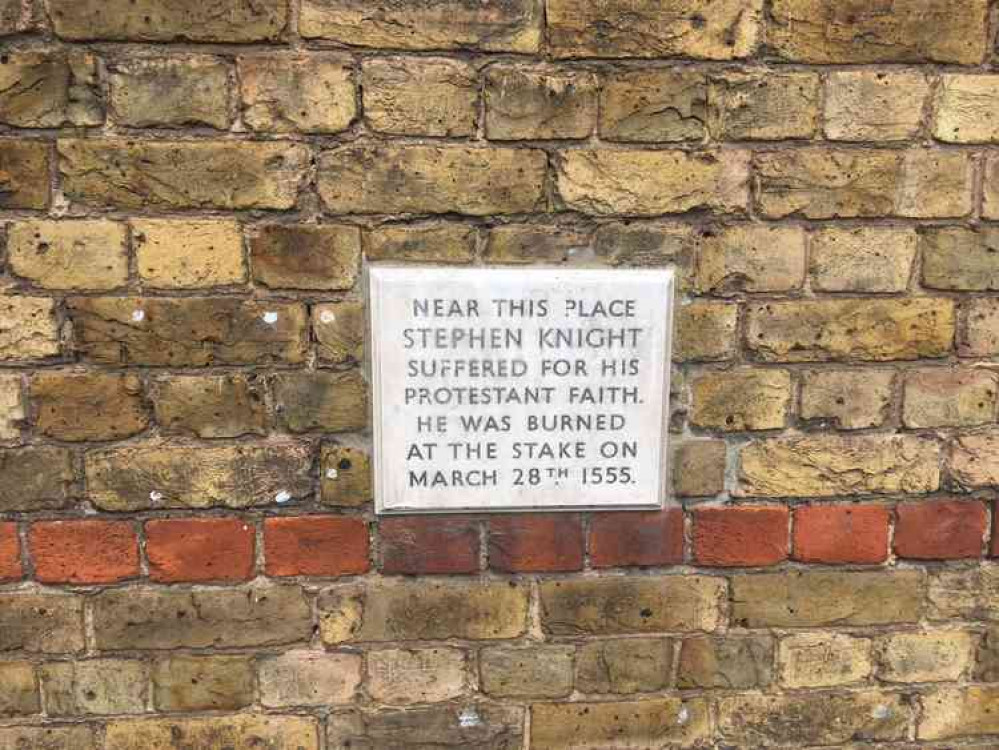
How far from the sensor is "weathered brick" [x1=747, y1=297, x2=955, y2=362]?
1188mm

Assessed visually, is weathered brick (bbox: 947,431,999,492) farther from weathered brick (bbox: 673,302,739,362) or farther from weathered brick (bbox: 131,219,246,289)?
weathered brick (bbox: 131,219,246,289)

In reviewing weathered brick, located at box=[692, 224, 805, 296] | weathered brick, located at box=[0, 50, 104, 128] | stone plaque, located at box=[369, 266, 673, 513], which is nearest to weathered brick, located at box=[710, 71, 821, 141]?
Answer: weathered brick, located at box=[692, 224, 805, 296]

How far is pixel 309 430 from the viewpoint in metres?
1.17

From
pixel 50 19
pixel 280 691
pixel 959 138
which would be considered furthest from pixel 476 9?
pixel 280 691

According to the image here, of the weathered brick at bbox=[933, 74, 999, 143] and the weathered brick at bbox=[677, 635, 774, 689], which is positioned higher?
the weathered brick at bbox=[933, 74, 999, 143]

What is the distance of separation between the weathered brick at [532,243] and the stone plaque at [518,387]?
0.02 metres

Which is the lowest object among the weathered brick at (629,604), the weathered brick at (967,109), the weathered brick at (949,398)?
the weathered brick at (629,604)

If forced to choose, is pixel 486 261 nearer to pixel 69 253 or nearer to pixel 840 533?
pixel 69 253

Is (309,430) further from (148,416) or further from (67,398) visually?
(67,398)

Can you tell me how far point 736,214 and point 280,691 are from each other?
3.58 feet

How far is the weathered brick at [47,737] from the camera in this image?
1.21 metres

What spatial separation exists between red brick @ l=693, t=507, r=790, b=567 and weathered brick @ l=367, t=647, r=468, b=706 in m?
0.46

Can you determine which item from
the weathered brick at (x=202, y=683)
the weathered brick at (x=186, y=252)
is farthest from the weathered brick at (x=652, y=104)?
the weathered brick at (x=202, y=683)

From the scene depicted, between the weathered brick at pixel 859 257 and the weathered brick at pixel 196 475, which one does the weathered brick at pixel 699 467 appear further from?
the weathered brick at pixel 196 475
